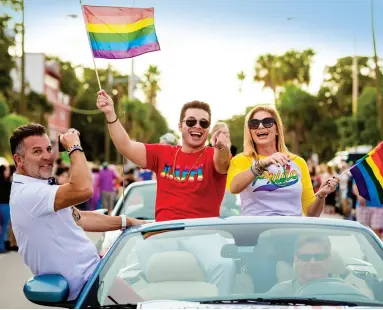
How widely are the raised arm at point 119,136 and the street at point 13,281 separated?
11.9ft

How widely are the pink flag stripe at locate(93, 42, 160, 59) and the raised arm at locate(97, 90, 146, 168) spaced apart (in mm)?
865

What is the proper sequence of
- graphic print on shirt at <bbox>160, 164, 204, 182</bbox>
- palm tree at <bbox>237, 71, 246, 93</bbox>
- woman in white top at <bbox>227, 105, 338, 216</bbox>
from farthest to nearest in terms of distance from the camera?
palm tree at <bbox>237, 71, 246, 93</bbox> → graphic print on shirt at <bbox>160, 164, 204, 182</bbox> → woman in white top at <bbox>227, 105, 338, 216</bbox>

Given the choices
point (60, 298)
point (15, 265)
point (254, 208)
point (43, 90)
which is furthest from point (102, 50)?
point (43, 90)

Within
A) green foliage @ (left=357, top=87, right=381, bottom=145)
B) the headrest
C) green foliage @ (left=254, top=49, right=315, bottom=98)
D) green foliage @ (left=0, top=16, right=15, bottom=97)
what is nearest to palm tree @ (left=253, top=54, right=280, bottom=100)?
green foliage @ (left=254, top=49, right=315, bottom=98)

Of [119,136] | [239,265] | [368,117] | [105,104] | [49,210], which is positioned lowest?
[239,265]

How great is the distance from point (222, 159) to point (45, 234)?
161cm

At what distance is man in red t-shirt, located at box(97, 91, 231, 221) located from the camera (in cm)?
646

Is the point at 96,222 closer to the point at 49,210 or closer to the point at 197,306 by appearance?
the point at 49,210

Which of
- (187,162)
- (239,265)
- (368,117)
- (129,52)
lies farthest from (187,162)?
(368,117)

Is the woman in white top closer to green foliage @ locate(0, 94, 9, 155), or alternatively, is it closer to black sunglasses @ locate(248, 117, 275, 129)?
black sunglasses @ locate(248, 117, 275, 129)

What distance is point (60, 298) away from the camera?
4.69 m

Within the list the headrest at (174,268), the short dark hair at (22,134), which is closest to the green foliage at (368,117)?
the short dark hair at (22,134)

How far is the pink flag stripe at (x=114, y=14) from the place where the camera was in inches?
295

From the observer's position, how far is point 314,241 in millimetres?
4930
